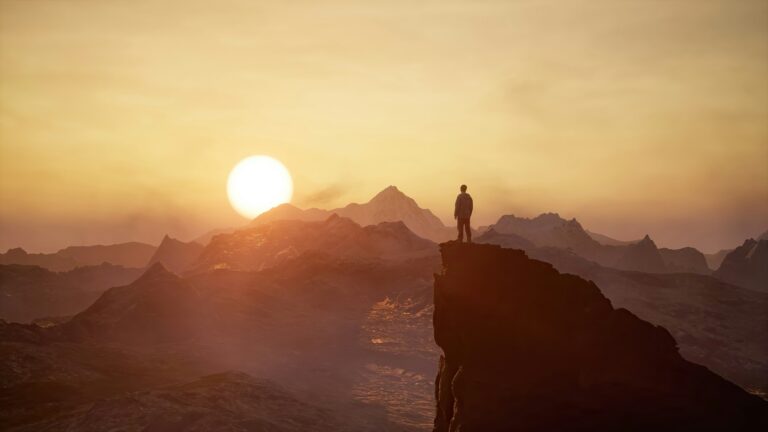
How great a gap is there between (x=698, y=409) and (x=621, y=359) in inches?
155

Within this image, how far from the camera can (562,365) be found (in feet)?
102

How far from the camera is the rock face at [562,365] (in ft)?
95.0

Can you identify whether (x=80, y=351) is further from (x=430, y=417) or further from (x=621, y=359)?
(x=621, y=359)

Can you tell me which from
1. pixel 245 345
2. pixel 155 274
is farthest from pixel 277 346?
pixel 155 274

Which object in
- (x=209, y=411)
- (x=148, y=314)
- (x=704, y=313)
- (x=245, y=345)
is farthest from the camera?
(x=704, y=313)

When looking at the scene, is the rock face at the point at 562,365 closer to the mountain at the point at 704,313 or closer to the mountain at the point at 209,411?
the mountain at the point at 209,411

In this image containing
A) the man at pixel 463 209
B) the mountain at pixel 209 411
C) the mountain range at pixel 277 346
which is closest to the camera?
the man at pixel 463 209

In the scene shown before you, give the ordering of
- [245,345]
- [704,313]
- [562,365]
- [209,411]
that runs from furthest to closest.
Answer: [704,313], [245,345], [209,411], [562,365]

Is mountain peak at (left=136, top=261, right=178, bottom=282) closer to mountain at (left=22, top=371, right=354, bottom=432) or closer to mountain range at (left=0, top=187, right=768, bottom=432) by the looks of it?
mountain range at (left=0, top=187, right=768, bottom=432)

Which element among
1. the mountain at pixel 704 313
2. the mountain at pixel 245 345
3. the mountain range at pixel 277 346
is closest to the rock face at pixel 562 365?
the mountain range at pixel 277 346

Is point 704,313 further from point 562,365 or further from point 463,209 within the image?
point 562,365

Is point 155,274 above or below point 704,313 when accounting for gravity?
above

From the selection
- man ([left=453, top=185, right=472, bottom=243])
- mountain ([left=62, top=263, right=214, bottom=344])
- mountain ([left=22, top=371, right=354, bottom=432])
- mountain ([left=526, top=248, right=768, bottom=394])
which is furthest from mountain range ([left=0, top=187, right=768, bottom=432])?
man ([left=453, top=185, right=472, bottom=243])

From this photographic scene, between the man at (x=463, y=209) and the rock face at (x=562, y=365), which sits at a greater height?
the man at (x=463, y=209)
